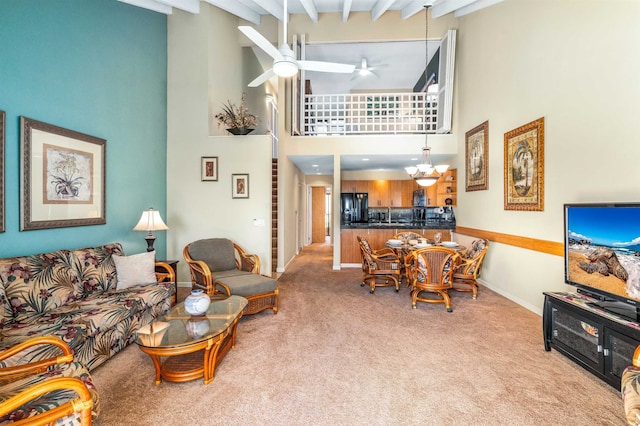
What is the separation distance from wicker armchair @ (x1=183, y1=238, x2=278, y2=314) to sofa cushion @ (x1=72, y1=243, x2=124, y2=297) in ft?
2.70

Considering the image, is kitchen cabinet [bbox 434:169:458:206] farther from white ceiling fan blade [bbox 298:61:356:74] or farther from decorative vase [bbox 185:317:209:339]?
decorative vase [bbox 185:317:209:339]

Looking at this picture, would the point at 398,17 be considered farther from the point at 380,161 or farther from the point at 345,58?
the point at 380,161

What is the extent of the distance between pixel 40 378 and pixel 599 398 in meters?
3.41

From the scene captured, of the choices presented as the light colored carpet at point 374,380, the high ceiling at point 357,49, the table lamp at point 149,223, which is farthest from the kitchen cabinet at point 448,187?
the table lamp at point 149,223

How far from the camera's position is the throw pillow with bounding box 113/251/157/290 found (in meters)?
A: 3.18

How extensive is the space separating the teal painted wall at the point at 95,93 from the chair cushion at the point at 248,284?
5.54ft

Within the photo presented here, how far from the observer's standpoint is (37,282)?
2457 millimetres

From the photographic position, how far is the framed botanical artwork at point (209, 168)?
4.72 metres

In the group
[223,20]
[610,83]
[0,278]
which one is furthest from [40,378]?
[223,20]

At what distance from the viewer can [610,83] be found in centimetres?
259

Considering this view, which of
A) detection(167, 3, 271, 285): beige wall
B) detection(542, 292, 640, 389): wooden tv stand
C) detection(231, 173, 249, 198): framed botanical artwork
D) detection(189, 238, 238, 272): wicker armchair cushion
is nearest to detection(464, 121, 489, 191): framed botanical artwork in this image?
detection(542, 292, 640, 389): wooden tv stand

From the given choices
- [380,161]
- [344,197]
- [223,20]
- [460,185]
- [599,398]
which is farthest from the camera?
[344,197]

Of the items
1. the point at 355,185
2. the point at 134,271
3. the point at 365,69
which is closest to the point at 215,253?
the point at 134,271

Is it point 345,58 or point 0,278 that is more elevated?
point 345,58
